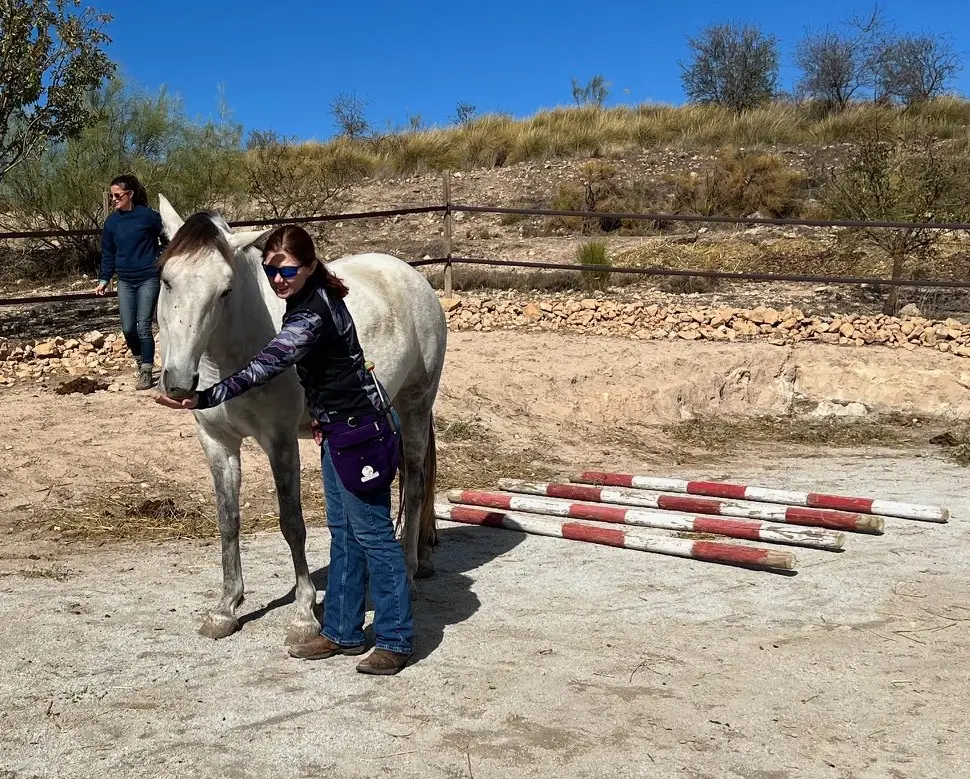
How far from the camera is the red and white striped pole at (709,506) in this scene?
238 inches

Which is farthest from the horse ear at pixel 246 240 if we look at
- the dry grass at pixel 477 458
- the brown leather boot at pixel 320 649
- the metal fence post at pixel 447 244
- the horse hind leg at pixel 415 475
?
the metal fence post at pixel 447 244

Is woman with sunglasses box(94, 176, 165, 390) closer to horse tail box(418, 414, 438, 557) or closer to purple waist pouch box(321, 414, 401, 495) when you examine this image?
horse tail box(418, 414, 438, 557)

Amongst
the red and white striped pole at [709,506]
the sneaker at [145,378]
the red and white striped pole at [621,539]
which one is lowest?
the red and white striped pole at [621,539]

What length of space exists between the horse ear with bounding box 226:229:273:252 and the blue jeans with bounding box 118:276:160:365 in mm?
4976

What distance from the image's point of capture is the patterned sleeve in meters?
3.60

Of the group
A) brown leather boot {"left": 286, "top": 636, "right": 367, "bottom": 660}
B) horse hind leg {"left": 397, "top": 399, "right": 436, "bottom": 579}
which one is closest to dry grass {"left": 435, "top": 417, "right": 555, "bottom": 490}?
horse hind leg {"left": 397, "top": 399, "right": 436, "bottom": 579}

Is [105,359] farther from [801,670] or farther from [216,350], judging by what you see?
[801,670]

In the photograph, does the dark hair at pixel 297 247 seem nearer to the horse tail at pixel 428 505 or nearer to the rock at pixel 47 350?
the horse tail at pixel 428 505

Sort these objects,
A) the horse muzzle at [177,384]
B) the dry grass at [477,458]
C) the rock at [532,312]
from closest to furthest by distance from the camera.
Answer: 1. the horse muzzle at [177,384]
2. the dry grass at [477,458]
3. the rock at [532,312]

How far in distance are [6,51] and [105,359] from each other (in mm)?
5018

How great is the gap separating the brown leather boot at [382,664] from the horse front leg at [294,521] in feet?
1.44

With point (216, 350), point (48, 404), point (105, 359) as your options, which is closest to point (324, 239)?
point (105, 359)

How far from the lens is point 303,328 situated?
3.73 metres

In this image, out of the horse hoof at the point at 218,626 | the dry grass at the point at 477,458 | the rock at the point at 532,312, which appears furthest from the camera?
the rock at the point at 532,312
